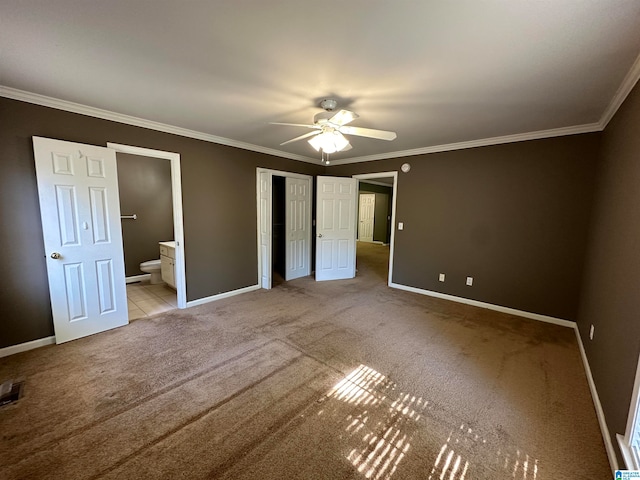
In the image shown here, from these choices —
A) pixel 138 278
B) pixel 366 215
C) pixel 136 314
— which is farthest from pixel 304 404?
pixel 366 215

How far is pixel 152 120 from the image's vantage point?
315 cm

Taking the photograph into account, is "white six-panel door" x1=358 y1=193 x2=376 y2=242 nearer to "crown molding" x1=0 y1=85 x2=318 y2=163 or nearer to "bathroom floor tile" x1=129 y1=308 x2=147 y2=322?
"crown molding" x1=0 y1=85 x2=318 y2=163

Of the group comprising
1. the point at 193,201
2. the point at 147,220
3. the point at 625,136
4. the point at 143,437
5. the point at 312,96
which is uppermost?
the point at 312,96

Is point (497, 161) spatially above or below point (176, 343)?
above

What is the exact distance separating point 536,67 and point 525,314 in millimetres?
3114

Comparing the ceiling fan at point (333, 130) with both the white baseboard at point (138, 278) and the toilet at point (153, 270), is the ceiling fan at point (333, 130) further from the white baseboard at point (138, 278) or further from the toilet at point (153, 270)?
the white baseboard at point (138, 278)

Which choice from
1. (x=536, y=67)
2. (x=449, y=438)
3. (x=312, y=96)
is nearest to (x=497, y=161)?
(x=536, y=67)

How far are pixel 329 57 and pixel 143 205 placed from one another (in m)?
4.81

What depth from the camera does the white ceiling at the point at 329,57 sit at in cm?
135

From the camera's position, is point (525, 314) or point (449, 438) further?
point (525, 314)

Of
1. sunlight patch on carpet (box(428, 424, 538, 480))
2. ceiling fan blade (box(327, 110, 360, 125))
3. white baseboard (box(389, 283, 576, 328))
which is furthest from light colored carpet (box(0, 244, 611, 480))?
ceiling fan blade (box(327, 110, 360, 125))

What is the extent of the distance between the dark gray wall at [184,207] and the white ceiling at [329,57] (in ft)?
0.97

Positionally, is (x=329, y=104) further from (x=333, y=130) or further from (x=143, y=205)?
(x=143, y=205)

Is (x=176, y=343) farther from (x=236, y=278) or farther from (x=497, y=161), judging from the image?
(x=497, y=161)
